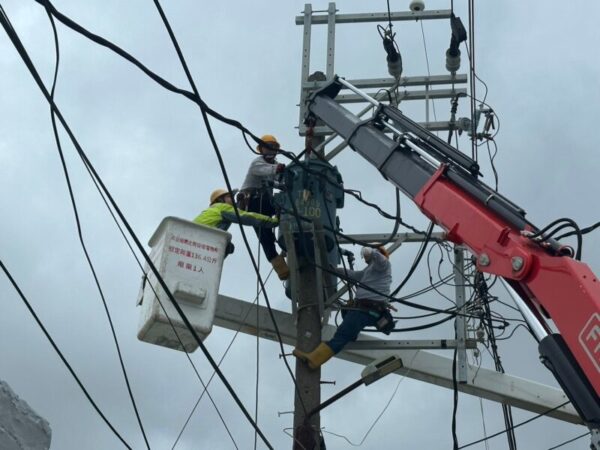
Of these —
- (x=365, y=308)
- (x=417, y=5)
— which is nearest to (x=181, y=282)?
(x=365, y=308)

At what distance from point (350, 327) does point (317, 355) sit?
464 millimetres

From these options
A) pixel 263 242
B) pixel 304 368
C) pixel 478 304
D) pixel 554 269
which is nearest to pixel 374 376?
pixel 304 368

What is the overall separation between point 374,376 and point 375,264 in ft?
4.09

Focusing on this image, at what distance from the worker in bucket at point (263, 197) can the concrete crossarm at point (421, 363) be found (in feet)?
1.52

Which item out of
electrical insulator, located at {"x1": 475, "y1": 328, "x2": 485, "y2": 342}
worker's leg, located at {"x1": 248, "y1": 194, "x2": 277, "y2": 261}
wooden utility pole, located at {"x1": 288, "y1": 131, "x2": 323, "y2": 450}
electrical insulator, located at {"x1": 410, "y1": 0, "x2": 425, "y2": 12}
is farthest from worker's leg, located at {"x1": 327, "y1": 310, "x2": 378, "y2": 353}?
electrical insulator, located at {"x1": 410, "y1": 0, "x2": 425, "y2": 12}

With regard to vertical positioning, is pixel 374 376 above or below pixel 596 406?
above

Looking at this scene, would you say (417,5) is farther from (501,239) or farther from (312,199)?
(501,239)

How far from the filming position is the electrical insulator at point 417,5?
10.8 metres

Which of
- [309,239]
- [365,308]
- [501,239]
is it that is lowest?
[501,239]

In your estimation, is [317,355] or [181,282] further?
[317,355]

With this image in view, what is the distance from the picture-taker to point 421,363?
9.74 metres

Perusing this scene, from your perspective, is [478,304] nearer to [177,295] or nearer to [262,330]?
[262,330]

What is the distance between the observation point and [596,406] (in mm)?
5492

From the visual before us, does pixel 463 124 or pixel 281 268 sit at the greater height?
pixel 463 124
